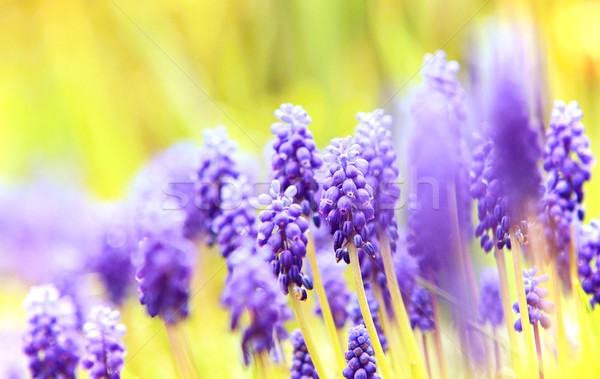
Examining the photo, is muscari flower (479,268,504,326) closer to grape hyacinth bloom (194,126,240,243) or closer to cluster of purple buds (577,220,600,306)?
cluster of purple buds (577,220,600,306)

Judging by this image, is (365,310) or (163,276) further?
(163,276)

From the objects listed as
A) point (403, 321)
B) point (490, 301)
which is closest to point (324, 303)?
point (403, 321)

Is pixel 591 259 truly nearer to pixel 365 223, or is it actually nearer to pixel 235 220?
pixel 365 223

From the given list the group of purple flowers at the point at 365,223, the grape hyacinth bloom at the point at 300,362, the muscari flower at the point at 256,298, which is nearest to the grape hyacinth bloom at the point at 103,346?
the group of purple flowers at the point at 365,223

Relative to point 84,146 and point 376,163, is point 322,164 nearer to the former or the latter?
point 376,163

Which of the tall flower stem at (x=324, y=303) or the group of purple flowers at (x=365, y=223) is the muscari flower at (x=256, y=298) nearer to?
the group of purple flowers at (x=365, y=223)

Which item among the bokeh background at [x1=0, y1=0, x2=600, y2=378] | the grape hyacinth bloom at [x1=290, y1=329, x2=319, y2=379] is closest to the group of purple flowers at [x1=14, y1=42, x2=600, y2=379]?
the grape hyacinth bloom at [x1=290, y1=329, x2=319, y2=379]
